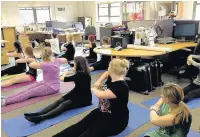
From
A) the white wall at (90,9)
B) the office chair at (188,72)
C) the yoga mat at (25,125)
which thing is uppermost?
the white wall at (90,9)

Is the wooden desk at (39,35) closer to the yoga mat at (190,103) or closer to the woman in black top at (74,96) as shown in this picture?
the woman in black top at (74,96)

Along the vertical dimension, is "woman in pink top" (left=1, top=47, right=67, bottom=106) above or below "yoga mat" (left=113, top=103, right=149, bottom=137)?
above

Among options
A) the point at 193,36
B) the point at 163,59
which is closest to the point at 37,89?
the point at 163,59

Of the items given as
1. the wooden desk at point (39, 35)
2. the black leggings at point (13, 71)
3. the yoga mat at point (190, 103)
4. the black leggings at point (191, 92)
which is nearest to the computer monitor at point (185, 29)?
the black leggings at point (191, 92)

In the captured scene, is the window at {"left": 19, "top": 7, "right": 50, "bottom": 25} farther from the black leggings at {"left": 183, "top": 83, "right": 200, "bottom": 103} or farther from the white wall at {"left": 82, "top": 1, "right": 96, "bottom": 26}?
the black leggings at {"left": 183, "top": 83, "right": 200, "bottom": 103}

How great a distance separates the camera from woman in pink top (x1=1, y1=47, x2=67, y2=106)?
10.4 feet

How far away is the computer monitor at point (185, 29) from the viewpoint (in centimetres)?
449

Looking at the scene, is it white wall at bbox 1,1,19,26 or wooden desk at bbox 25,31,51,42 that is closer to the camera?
white wall at bbox 1,1,19,26

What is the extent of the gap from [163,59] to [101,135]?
132 inches

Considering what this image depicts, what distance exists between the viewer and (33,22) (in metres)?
9.33

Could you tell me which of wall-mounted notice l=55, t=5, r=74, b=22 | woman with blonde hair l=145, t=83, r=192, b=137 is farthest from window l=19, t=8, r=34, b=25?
woman with blonde hair l=145, t=83, r=192, b=137

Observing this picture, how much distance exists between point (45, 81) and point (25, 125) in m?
0.91

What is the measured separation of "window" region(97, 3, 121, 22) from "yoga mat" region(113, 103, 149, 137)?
700 centimetres

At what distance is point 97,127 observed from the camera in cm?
197
